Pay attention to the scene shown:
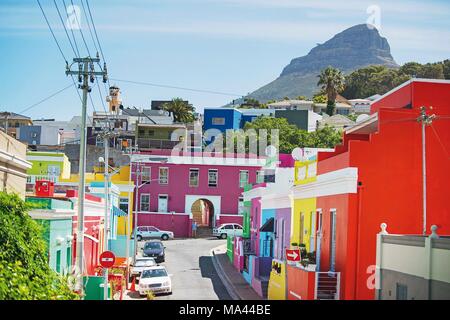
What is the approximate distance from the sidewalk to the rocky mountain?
116ft

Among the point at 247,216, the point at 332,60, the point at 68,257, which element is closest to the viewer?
the point at 68,257

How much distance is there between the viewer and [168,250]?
52781 mm

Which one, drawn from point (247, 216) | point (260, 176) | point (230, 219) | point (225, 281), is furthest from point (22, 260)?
point (230, 219)

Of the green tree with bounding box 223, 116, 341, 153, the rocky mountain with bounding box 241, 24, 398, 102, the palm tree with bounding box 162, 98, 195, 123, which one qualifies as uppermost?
the rocky mountain with bounding box 241, 24, 398, 102

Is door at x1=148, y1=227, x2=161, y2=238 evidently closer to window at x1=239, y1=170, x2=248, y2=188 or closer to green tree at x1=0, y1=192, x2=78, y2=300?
window at x1=239, y1=170, x2=248, y2=188

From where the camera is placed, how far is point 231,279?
3966cm

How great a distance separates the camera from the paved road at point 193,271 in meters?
33.7

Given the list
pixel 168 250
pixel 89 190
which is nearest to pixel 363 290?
pixel 89 190

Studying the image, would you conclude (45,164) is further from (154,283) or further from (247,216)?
(154,283)

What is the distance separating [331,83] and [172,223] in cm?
Answer: 4020

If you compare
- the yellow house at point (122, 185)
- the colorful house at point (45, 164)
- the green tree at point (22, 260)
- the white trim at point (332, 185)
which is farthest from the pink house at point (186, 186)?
the green tree at point (22, 260)

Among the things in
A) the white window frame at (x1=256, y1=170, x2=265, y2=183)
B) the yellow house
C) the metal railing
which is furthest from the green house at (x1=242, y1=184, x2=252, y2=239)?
the metal railing

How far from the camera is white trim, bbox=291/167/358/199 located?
23552 millimetres
